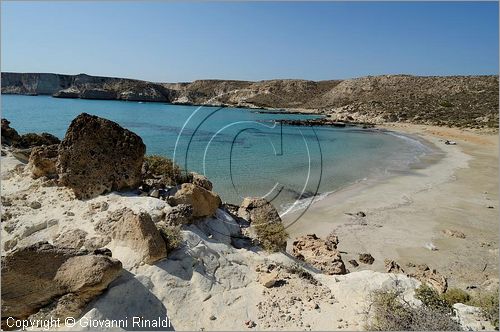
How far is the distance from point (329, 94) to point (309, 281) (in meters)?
106

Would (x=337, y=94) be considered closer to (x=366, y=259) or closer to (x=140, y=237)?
(x=366, y=259)

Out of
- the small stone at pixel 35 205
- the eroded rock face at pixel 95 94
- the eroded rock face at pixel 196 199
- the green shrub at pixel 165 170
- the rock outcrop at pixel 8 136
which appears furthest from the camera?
the eroded rock face at pixel 95 94

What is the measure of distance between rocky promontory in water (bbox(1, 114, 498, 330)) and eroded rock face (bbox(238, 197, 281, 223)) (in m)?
0.03

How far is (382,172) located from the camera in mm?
24766

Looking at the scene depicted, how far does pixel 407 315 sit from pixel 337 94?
106 meters

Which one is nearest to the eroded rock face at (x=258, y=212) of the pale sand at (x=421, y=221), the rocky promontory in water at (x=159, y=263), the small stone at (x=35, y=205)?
the rocky promontory in water at (x=159, y=263)

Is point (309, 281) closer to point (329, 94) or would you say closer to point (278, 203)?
point (278, 203)

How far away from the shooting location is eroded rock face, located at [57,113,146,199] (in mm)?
8188

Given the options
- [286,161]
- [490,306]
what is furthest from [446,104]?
[490,306]

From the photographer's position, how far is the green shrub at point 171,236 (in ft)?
21.6

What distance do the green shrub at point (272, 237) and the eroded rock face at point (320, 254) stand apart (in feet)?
3.31

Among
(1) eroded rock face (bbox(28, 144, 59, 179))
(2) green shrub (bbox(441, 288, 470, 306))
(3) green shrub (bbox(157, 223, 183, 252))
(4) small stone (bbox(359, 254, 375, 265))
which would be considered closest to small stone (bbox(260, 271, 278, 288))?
(3) green shrub (bbox(157, 223, 183, 252))

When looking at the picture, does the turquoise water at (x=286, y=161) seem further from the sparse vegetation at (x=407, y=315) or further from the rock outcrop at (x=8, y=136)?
the rock outcrop at (x=8, y=136)

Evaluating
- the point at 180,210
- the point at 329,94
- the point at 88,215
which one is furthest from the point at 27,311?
the point at 329,94
